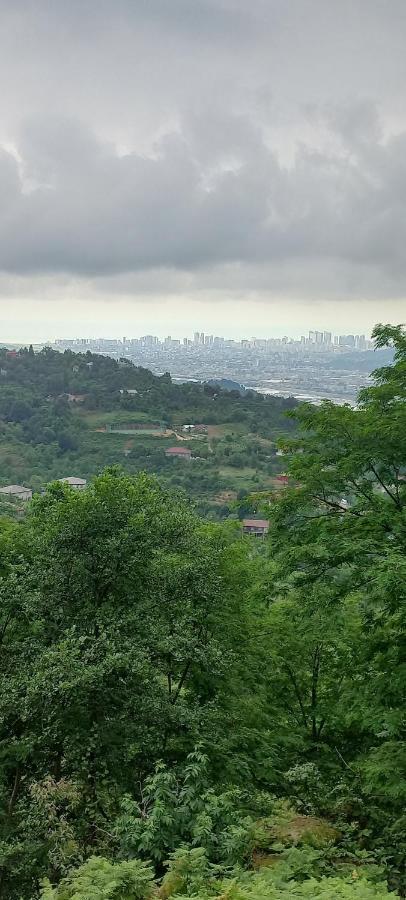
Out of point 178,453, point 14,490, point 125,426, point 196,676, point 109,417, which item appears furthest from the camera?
point 109,417

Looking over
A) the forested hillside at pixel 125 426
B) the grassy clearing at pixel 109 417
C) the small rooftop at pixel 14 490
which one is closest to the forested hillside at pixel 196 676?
the forested hillside at pixel 125 426

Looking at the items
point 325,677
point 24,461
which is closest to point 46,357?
point 24,461

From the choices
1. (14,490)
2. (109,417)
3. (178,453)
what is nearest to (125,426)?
(109,417)

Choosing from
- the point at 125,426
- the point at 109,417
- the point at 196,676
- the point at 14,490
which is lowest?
the point at 14,490

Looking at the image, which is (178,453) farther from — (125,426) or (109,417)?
(109,417)

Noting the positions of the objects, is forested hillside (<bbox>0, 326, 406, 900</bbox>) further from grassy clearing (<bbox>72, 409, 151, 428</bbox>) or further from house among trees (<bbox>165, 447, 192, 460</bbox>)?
grassy clearing (<bbox>72, 409, 151, 428</bbox>)

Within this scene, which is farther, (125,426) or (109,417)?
(109,417)
